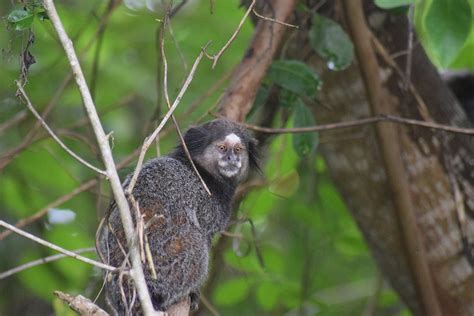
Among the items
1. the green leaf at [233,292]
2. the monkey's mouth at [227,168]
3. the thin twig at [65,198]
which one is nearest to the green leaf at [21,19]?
the thin twig at [65,198]

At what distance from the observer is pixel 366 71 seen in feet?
15.9

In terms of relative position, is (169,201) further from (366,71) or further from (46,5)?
(366,71)

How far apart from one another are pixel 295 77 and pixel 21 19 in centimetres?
185

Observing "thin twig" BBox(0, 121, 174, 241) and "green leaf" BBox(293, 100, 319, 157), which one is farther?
"green leaf" BBox(293, 100, 319, 157)

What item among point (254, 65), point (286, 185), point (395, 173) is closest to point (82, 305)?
point (254, 65)

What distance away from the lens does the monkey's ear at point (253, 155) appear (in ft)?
15.8

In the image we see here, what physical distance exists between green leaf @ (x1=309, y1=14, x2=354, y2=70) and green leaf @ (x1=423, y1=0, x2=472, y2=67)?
3.10ft

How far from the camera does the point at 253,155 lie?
489 cm

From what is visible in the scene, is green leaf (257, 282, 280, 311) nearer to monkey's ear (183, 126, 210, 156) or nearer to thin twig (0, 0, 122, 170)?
monkey's ear (183, 126, 210, 156)

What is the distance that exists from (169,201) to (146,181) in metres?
0.14

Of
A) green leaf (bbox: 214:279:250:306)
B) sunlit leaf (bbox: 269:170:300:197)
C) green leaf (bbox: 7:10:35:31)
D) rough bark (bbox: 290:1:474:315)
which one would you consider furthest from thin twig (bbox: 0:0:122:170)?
green leaf (bbox: 214:279:250:306)

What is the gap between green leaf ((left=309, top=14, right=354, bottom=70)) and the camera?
4.81 m

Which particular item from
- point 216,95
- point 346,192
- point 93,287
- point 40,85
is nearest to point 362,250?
point 346,192

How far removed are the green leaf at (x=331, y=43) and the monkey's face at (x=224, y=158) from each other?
0.72 m
